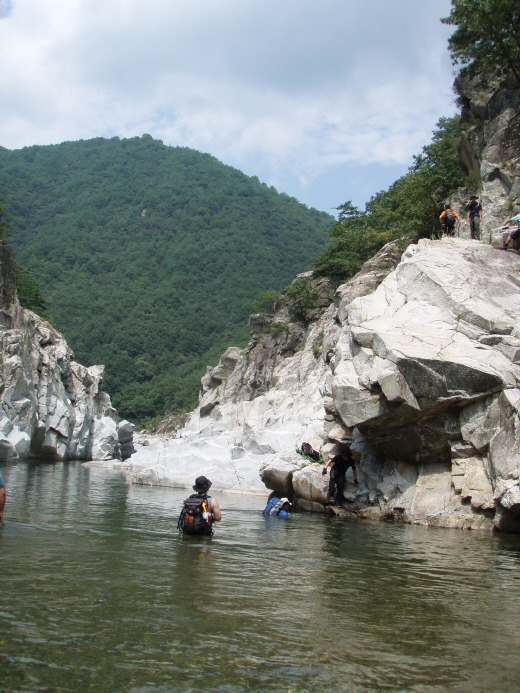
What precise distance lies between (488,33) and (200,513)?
2248 centimetres

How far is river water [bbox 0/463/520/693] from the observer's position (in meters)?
4.98

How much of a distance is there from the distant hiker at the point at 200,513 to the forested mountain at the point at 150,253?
93.4 meters

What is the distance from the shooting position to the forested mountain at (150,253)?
4973 inches

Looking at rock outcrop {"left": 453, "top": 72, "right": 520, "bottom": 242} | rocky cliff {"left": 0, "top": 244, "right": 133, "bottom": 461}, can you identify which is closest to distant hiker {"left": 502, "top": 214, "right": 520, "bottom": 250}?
→ rock outcrop {"left": 453, "top": 72, "right": 520, "bottom": 242}

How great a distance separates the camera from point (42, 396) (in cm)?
4994

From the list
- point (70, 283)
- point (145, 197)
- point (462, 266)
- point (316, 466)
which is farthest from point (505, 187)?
point (145, 197)

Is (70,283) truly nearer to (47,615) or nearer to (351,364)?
(351,364)

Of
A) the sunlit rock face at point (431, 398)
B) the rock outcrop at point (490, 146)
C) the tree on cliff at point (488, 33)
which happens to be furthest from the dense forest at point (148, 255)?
the sunlit rock face at point (431, 398)

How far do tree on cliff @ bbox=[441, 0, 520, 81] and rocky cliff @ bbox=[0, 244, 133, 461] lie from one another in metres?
35.1

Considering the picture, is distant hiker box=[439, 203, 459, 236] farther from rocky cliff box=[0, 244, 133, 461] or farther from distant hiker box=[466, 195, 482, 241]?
rocky cliff box=[0, 244, 133, 461]

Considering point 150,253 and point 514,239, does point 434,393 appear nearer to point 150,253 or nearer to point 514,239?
point 514,239

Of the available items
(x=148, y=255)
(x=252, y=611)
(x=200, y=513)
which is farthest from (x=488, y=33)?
(x=148, y=255)

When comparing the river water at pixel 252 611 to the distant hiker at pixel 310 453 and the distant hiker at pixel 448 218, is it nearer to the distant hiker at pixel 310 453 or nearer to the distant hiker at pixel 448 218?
the distant hiker at pixel 310 453

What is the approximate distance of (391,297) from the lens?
1973cm
